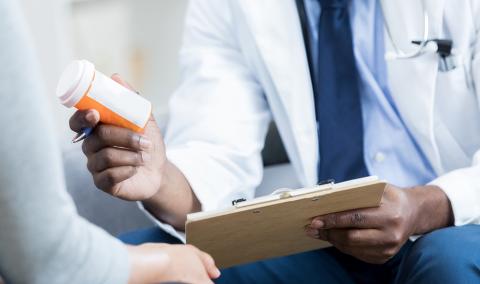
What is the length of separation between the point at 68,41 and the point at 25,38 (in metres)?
1.72

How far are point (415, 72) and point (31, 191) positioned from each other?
2.13ft

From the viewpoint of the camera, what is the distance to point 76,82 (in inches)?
27.5

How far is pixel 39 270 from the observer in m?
0.55

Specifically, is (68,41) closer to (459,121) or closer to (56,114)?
(56,114)

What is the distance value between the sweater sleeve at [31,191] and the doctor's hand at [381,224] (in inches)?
13.3

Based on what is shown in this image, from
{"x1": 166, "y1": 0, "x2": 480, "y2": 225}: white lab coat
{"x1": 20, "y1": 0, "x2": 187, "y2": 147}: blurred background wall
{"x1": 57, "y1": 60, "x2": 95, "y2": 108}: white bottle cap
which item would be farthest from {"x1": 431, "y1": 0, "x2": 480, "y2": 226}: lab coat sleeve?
{"x1": 20, "y1": 0, "x2": 187, "y2": 147}: blurred background wall

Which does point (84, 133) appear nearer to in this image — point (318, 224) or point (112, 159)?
point (112, 159)

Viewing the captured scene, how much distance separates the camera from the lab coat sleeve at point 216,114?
3.40 feet

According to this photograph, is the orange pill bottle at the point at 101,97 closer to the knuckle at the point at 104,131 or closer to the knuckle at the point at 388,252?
the knuckle at the point at 104,131

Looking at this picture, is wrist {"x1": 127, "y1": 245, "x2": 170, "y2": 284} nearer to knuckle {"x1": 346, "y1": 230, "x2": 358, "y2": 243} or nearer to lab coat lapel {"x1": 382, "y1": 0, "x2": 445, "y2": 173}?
knuckle {"x1": 346, "y1": 230, "x2": 358, "y2": 243}

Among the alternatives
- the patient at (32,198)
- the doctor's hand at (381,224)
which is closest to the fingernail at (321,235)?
the doctor's hand at (381,224)

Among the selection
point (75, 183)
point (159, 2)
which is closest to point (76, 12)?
point (159, 2)

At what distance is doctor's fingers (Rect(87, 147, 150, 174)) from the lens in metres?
0.83

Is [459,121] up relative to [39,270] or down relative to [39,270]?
down
